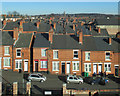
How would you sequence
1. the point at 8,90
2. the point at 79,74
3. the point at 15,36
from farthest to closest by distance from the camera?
the point at 15,36, the point at 79,74, the point at 8,90

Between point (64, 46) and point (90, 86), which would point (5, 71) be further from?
point (90, 86)

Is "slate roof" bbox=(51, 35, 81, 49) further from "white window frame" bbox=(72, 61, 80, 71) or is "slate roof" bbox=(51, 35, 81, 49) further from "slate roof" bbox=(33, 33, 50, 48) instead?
"white window frame" bbox=(72, 61, 80, 71)

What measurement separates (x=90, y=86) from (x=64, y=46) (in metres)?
8.96

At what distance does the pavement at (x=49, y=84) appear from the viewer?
88.6 ft

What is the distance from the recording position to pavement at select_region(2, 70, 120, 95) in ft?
88.6

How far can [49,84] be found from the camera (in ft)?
96.9

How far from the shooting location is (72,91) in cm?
2567

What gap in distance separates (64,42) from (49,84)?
9013 millimetres

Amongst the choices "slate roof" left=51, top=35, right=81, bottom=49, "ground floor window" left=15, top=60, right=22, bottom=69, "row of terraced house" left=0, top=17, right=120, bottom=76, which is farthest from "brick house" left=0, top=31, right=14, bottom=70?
"slate roof" left=51, top=35, right=81, bottom=49

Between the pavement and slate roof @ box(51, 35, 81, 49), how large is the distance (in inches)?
186

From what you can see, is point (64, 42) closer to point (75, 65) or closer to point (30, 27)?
point (75, 65)

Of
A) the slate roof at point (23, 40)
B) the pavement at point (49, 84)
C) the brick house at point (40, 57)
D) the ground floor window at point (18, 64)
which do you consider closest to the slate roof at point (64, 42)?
the brick house at point (40, 57)

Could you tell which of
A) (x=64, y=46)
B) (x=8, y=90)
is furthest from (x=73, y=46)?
(x=8, y=90)

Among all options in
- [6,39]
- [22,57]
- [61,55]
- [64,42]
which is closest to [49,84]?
[61,55]
